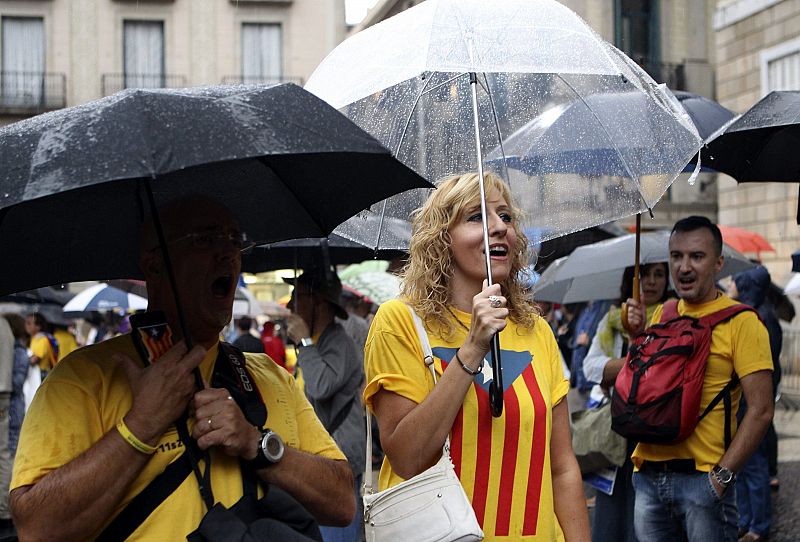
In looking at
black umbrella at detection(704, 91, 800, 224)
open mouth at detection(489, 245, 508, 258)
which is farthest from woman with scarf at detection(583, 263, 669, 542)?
open mouth at detection(489, 245, 508, 258)

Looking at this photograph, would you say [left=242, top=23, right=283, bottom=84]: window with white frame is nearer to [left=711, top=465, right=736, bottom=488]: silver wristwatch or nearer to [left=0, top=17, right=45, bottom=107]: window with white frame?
[left=0, top=17, right=45, bottom=107]: window with white frame

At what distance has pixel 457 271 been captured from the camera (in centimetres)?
358

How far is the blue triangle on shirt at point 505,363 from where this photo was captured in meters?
3.35

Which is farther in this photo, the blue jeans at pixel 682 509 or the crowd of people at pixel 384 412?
the blue jeans at pixel 682 509

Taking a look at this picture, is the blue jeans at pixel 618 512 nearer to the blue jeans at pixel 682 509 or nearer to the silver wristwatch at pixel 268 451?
the blue jeans at pixel 682 509

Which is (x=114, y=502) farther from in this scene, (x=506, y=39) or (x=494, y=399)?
(x=506, y=39)

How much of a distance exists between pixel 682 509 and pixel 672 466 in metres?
0.19

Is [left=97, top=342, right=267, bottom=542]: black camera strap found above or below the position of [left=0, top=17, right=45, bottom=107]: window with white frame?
below

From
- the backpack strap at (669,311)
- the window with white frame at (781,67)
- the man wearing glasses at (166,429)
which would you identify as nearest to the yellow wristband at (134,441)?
the man wearing glasses at (166,429)

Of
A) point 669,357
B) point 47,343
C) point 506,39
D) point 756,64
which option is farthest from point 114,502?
point 756,64

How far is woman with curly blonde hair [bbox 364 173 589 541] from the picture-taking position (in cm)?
317

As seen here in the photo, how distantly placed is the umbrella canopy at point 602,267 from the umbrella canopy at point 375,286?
1.82 m

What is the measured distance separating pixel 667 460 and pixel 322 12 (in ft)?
104

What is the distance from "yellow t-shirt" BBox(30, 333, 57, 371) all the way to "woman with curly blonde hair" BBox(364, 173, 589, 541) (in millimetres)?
11237
